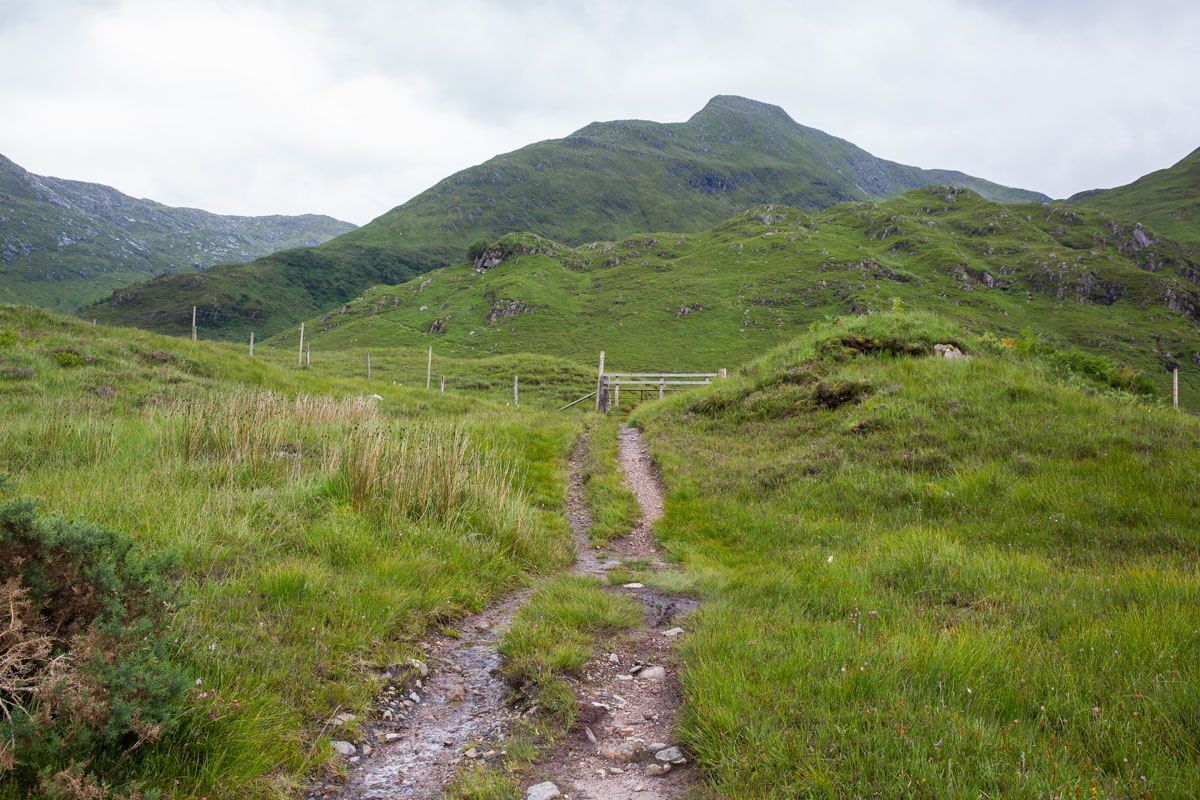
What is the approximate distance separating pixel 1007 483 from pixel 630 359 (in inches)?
2729

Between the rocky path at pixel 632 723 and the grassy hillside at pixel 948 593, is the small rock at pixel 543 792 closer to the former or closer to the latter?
the rocky path at pixel 632 723

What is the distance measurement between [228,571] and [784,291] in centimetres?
9783

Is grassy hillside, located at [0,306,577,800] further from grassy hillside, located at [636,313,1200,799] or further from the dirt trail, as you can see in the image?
grassy hillside, located at [636,313,1200,799]

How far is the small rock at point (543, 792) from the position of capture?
11.7ft

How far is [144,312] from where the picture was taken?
452 feet

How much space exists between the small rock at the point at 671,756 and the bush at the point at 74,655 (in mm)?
2885

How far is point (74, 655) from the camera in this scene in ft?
9.86

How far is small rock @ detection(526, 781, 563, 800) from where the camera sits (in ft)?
11.7

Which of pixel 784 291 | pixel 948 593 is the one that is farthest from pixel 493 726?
pixel 784 291

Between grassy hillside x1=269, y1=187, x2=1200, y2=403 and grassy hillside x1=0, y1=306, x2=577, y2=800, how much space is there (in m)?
66.6

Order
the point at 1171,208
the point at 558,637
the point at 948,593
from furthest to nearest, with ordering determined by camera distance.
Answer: the point at 1171,208
the point at 948,593
the point at 558,637

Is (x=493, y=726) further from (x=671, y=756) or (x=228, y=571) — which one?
(x=228, y=571)

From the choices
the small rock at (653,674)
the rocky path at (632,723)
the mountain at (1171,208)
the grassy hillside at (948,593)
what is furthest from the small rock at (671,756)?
the mountain at (1171,208)

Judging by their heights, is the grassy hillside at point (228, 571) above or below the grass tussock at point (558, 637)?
above
